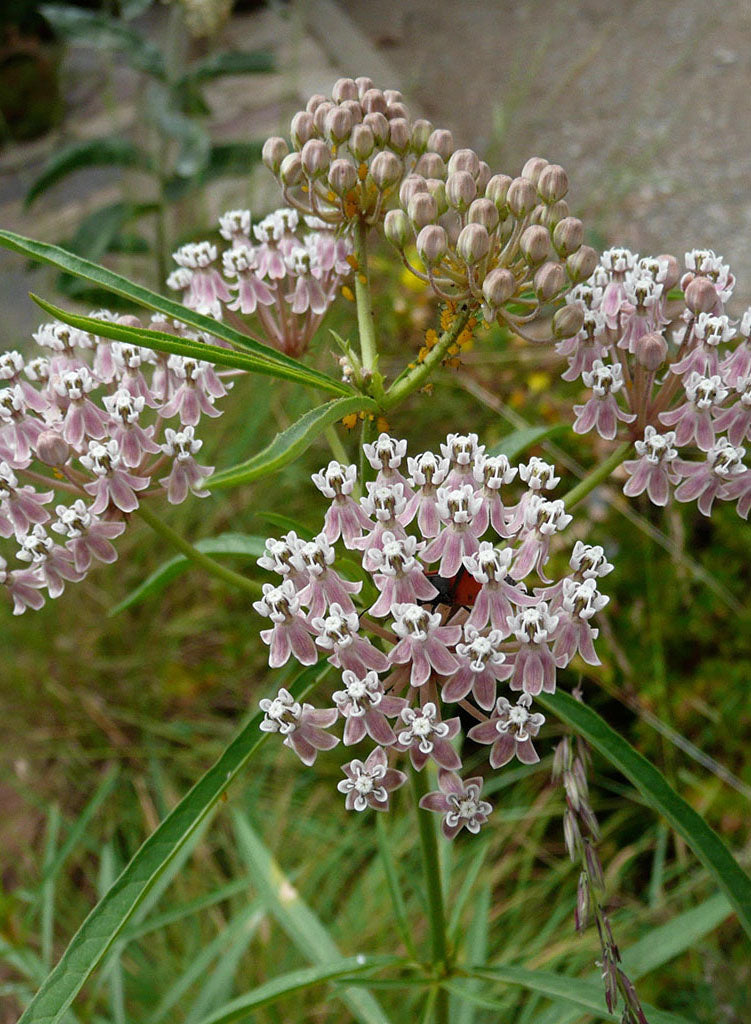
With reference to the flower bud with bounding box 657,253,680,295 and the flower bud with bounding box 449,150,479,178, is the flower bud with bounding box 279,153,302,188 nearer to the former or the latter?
the flower bud with bounding box 449,150,479,178

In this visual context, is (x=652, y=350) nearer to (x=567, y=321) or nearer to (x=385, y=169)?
(x=567, y=321)

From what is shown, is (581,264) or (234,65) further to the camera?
(234,65)

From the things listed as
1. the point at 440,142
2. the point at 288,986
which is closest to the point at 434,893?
the point at 288,986

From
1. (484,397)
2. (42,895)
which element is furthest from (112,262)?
(42,895)

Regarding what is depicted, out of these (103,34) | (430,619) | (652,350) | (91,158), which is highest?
(103,34)

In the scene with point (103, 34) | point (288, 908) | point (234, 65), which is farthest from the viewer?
point (234, 65)

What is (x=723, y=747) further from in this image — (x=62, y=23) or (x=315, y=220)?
(x=62, y=23)

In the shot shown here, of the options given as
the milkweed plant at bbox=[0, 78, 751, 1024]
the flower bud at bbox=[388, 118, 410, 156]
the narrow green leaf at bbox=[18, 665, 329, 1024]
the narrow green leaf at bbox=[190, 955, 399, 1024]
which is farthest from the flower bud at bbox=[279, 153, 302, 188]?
the narrow green leaf at bbox=[190, 955, 399, 1024]
